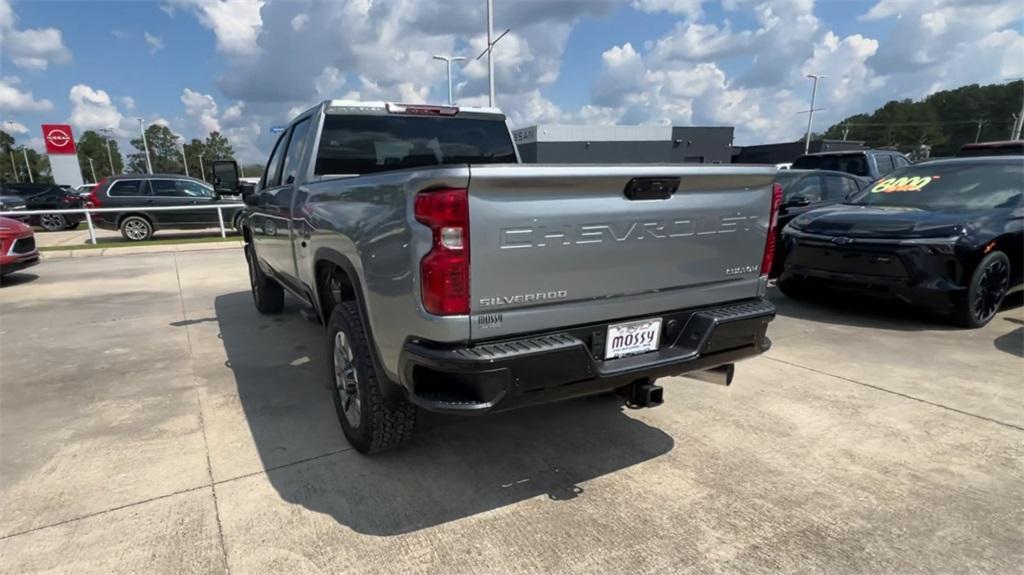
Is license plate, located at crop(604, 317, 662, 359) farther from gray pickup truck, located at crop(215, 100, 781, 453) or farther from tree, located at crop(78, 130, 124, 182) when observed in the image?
tree, located at crop(78, 130, 124, 182)

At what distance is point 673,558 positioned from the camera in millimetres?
2270

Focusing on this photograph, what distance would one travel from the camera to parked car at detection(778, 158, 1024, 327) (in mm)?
5148

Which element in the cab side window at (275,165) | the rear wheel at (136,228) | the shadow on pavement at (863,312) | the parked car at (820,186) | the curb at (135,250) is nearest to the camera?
the cab side window at (275,165)

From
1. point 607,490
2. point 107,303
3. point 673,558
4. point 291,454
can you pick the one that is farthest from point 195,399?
point 107,303

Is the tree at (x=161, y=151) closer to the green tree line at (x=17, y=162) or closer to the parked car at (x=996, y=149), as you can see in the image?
the green tree line at (x=17, y=162)

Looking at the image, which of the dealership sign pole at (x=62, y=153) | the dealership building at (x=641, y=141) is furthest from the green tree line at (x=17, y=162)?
the dealership building at (x=641, y=141)

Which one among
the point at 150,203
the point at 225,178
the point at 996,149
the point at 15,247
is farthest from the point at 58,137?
the point at 996,149

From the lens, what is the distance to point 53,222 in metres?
18.6

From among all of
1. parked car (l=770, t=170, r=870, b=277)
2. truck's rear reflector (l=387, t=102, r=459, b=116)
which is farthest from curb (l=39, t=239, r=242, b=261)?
parked car (l=770, t=170, r=870, b=277)

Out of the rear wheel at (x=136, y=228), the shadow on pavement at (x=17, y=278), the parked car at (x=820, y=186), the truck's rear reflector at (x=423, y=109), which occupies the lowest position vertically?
the shadow on pavement at (x=17, y=278)

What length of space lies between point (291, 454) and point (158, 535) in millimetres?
781

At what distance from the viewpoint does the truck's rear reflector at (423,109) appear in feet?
13.6

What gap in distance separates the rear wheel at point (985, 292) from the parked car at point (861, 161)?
462 centimetres

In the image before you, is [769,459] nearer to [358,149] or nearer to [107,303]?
[358,149]
